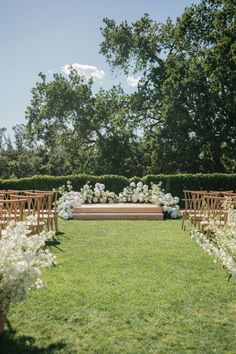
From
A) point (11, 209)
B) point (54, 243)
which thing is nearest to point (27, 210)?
point (54, 243)

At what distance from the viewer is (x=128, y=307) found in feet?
14.5

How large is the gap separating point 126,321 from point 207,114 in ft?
72.4

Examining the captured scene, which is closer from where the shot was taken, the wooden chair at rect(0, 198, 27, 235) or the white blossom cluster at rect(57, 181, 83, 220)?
the wooden chair at rect(0, 198, 27, 235)

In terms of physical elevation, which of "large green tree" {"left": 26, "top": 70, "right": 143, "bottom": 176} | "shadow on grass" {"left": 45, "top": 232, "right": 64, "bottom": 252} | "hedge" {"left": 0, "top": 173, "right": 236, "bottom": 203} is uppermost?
"large green tree" {"left": 26, "top": 70, "right": 143, "bottom": 176}

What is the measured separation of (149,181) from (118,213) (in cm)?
467

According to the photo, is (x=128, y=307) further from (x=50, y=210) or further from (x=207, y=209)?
(x=50, y=210)

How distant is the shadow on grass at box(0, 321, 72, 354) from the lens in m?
3.39

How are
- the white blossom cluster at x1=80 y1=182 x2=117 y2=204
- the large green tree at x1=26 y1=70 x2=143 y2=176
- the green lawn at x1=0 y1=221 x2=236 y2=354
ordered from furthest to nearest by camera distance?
the large green tree at x1=26 y1=70 x2=143 y2=176 → the white blossom cluster at x1=80 y1=182 x2=117 y2=204 → the green lawn at x1=0 y1=221 x2=236 y2=354

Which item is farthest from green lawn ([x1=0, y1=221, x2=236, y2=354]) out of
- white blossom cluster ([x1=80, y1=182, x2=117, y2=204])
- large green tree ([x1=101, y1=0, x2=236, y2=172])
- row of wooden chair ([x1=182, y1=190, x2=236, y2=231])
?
large green tree ([x1=101, y1=0, x2=236, y2=172])

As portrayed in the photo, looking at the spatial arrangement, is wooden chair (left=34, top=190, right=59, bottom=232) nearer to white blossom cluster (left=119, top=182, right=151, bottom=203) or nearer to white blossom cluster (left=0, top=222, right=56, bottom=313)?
white blossom cluster (left=0, top=222, right=56, bottom=313)

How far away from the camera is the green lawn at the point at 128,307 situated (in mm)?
3551

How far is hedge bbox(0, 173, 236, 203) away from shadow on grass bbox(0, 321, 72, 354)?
47.2 ft

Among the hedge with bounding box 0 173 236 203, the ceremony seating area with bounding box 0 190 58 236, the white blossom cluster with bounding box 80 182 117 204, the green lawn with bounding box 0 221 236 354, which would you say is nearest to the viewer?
the green lawn with bounding box 0 221 236 354

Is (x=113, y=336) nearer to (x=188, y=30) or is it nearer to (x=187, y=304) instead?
(x=187, y=304)
